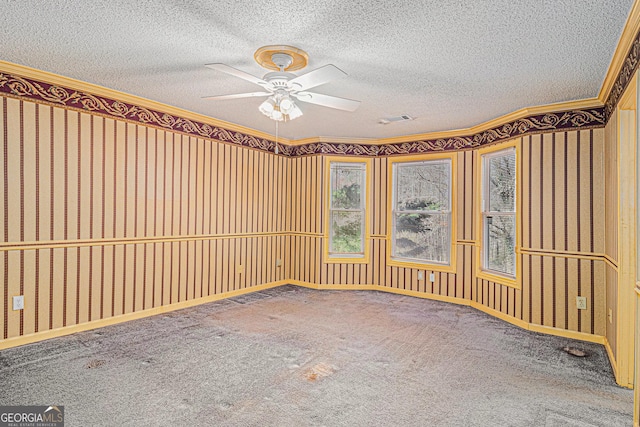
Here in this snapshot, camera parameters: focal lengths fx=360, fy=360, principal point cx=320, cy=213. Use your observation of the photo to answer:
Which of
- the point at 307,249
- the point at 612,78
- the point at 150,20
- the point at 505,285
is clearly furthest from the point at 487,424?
the point at 307,249

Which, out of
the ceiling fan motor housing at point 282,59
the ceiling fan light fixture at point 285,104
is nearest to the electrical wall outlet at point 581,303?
the ceiling fan light fixture at point 285,104

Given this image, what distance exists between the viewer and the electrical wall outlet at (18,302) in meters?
3.22

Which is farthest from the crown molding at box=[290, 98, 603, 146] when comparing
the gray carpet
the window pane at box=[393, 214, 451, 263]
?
the gray carpet

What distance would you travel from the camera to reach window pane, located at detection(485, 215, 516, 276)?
451 cm

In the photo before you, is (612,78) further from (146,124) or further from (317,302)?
(146,124)

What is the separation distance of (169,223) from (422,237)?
3.68 metres

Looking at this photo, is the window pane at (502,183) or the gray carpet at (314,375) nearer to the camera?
the gray carpet at (314,375)

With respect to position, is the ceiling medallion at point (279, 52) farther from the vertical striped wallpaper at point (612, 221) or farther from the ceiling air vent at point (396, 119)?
the vertical striped wallpaper at point (612, 221)

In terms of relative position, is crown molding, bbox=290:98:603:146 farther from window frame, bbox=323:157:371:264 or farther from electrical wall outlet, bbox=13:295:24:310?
electrical wall outlet, bbox=13:295:24:310

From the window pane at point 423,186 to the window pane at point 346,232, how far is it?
28.7 inches

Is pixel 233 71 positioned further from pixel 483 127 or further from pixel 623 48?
pixel 483 127

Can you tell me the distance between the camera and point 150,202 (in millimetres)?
4297

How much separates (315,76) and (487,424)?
249cm

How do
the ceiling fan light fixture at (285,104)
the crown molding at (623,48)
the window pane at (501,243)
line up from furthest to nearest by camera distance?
the window pane at (501,243) → the ceiling fan light fixture at (285,104) → the crown molding at (623,48)
